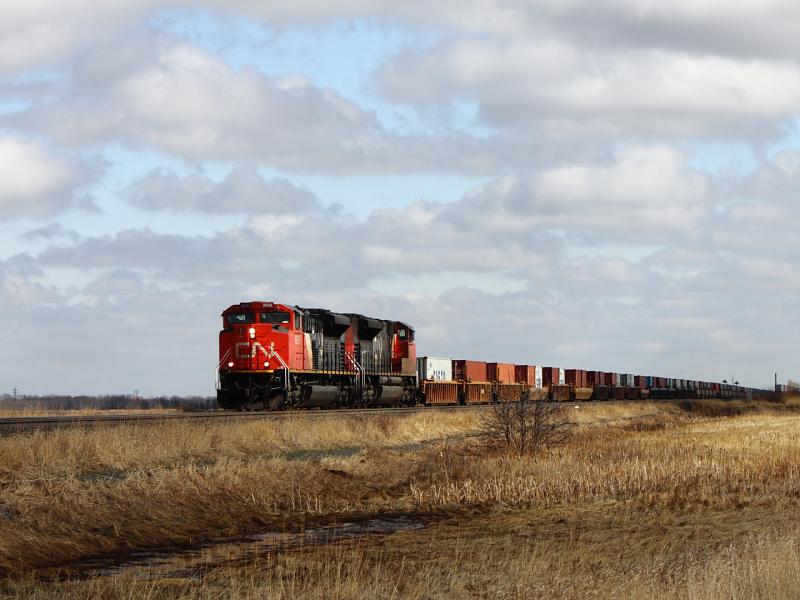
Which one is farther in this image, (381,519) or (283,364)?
(283,364)

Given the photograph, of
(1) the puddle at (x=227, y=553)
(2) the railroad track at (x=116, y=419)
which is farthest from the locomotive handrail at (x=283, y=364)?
(1) the puddle at (x=227, y=553)

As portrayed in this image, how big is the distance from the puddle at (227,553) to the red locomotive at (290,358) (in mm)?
24004

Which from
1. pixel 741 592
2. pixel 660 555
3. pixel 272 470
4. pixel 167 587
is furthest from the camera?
pixel 272 470

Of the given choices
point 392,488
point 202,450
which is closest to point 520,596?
point 392,488

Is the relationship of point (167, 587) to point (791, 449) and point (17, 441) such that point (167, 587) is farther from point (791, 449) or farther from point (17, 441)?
point (791, 449)

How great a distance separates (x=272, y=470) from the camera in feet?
62.6

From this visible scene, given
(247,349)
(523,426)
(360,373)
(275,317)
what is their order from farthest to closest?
(360,373), (275,317), (247,349), (523,426)

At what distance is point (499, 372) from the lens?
6800cm

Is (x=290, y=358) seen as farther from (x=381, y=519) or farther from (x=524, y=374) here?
(x=524, y=374)

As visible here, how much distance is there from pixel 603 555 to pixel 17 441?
37.7 feet

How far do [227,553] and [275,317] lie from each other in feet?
91.3

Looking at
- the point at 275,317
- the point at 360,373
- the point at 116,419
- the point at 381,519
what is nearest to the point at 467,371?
the point at 360,373

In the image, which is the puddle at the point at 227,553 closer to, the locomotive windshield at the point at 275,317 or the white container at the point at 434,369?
the locomotive windshield at the point at 275,317

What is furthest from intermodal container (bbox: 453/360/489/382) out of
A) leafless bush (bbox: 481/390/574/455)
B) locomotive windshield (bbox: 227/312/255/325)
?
leafless bush (bbox: 481/390/574/455)
